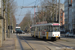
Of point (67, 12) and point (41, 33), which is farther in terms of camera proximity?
point (67, 12)

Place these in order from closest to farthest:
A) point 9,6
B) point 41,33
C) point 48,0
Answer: point 41,33 → point 9,6 → point 48,0

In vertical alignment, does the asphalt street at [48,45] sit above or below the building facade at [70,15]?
below

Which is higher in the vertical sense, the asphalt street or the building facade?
the building facade

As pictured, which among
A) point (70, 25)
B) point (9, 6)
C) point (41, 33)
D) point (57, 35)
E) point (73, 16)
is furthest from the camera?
point (70, 25)

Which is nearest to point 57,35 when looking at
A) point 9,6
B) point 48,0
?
point 9,6

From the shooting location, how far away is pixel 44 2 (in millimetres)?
39062

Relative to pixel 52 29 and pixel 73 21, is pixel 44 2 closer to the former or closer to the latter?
pixel 52 29

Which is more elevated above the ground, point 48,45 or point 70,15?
point 70,15

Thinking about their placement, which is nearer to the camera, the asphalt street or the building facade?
the asphalt street

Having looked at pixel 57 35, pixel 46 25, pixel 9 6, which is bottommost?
pixel 57 35

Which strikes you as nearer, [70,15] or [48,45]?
[48,45]

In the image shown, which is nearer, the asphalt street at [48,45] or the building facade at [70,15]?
the asphalt street at [48,45]

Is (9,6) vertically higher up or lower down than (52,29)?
higher up

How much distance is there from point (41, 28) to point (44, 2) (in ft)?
43.6
